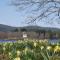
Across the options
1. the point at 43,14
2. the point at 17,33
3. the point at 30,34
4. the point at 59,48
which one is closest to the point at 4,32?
the point at 17,33

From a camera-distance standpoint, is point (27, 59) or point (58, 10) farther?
point (58, 10)

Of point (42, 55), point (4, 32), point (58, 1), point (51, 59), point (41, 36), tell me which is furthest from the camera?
point (4, 32)

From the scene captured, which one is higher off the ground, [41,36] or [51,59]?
[51,59]

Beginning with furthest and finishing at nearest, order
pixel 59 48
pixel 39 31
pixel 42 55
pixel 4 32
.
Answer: pixel 4 32, pixel 39 31, pixel 59 48, pixel 42 55

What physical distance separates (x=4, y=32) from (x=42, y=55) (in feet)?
68.2

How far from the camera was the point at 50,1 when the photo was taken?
15.6m

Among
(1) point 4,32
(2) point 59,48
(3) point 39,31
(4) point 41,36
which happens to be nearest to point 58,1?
(3) point 39,31

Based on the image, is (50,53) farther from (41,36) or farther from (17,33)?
(17,33)

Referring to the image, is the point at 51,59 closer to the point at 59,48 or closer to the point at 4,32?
the point at 59,48

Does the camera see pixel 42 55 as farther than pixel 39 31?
No

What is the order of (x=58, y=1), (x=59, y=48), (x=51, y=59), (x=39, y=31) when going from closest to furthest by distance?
(x=51, y=59) < (x=59, y=48) < (x=58, y=1) < (x=39, y=31)

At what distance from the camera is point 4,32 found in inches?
961

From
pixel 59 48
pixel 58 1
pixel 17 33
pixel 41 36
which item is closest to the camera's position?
pixel 59 48

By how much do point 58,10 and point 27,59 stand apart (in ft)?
39.1
